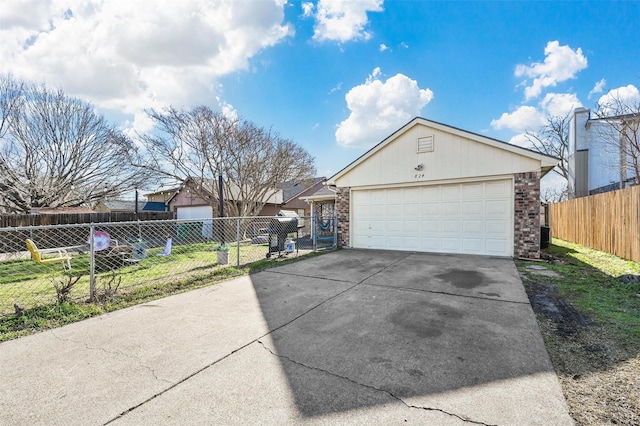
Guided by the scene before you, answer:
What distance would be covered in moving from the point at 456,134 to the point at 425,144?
3.14 feet

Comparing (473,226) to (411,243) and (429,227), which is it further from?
(411,243)

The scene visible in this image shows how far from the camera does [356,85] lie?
41.1 feet

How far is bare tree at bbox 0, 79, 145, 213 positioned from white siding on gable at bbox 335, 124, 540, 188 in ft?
48.8

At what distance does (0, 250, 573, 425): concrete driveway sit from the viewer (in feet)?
6.67

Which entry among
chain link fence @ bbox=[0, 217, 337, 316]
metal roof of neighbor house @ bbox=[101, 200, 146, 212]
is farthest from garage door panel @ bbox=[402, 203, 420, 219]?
metal roof of neighbor house @ bbox=[101, 200, 146, 212]

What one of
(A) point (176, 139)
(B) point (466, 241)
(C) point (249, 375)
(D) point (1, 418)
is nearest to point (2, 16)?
(A) point (176, 139)

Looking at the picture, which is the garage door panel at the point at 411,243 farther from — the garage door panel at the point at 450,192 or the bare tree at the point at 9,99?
the bare tree at the point at 9,99

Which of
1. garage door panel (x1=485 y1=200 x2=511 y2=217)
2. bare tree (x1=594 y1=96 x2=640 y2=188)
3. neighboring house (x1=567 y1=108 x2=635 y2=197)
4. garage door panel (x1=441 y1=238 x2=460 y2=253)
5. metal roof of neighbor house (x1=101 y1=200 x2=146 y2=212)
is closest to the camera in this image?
garage door panel (x1=485 y1=200 x2=511 y2=217)

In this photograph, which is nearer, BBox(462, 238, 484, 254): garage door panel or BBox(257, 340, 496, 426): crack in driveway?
BBox(257, 340, 496, 426): crack in driveway

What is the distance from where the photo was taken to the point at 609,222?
8.59 m

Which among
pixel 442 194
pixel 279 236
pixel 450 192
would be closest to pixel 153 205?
pixel 279 236

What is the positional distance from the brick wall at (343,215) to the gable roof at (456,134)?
612 mm

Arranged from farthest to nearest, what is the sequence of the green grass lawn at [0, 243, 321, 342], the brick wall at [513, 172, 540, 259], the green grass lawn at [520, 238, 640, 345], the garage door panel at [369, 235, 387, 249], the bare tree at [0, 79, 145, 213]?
the bare tree at [0, 79, 145, 213], the garage door panel at [369, 235, 387, 249], the brick wall at [513, 172, 540, 259], the green grass lawn at [0, 243, 321, 342], the green grass lawn at [520, 238, 640, 345]

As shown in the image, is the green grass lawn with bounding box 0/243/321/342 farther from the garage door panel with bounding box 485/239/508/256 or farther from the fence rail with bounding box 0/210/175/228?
the fence rail with bounding box 0/210/175/228
